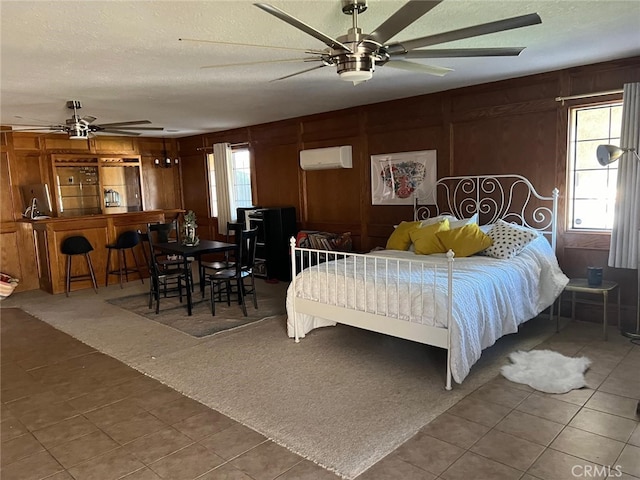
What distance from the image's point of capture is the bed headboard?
4500mm

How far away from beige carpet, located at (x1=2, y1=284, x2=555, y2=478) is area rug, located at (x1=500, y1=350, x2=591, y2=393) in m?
0.13

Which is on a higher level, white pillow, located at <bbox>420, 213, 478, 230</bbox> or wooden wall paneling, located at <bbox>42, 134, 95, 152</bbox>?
wooden wall paneling, located at <bbox>42, 134, 95, 152</bbox>

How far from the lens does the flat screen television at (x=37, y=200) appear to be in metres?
6.75

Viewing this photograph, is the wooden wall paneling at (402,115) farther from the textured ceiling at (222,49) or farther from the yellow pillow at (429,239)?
the yellow pillow at (429,239)

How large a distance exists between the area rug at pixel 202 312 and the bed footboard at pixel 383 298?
0.93 m

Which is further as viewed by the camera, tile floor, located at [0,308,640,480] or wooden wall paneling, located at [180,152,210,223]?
wooden wall paneling, located at [180,152,210,223]

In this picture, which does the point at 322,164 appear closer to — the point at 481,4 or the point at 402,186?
the point at 402,186

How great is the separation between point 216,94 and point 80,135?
159 cm

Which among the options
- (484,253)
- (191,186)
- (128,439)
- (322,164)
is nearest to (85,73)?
(128,439)

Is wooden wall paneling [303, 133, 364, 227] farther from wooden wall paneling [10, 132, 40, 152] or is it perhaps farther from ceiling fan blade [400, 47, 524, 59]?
wooden wall paneling [10, 132, 40, 152]

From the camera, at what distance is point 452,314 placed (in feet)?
9.70

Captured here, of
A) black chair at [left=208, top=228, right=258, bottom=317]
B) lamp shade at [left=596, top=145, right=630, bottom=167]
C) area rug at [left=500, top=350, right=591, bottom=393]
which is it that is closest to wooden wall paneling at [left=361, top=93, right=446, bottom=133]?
lamp shade at [left=596, top=145, right=630, bottom=167]

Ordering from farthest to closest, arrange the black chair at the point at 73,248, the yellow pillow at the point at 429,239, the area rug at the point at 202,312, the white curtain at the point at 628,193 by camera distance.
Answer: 1. the black chair at the point at 73,248
2. the area rug at the point at 202,312
3. the yellow pillow at the point at 429,239
4. the white curtain at the point at 628,193

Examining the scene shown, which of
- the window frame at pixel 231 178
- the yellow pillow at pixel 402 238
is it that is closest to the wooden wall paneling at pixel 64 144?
the window frame at pixel 231 178
